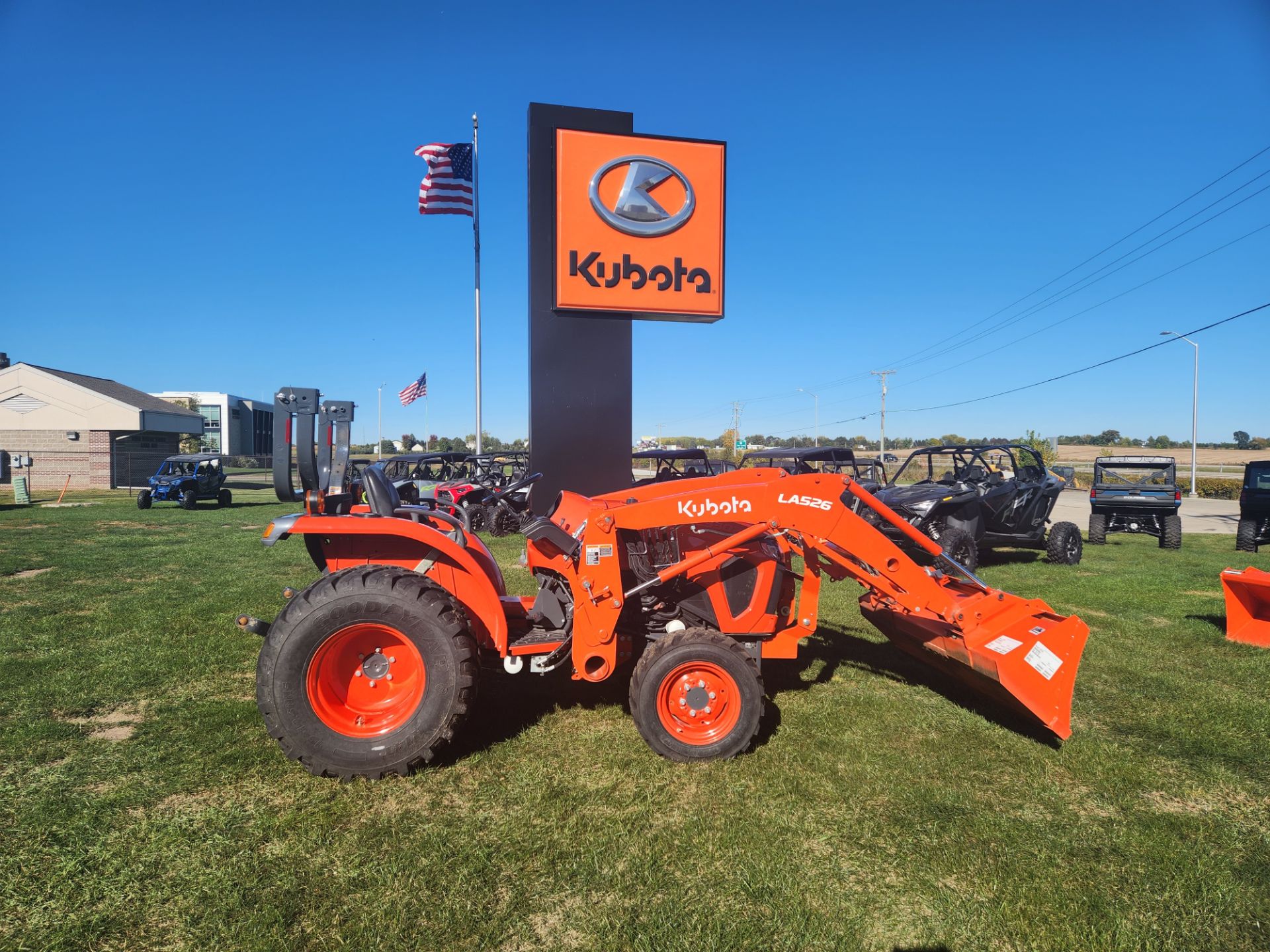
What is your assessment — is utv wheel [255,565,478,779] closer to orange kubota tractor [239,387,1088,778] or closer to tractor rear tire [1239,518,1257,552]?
orange kubota tractor [239,387,1088,778]

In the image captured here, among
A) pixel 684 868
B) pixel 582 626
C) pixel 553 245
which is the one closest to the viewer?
pixel 684 868

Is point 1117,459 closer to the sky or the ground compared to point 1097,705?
closer to the sky

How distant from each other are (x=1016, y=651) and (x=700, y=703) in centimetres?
195

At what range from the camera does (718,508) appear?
438 cm

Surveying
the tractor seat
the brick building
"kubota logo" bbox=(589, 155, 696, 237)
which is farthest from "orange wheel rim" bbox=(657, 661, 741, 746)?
the brick building

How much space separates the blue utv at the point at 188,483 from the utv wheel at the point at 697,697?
2275 centimetres

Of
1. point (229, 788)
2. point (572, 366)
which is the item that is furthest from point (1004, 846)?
point (572, 366)

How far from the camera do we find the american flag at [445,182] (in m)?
17.0

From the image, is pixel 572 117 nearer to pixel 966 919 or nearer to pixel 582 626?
pixel 582 626

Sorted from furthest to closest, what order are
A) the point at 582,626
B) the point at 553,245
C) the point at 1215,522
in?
the point at 1215,522, the point at 553,245, the point at 582,626

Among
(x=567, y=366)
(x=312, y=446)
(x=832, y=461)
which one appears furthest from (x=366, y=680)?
(x=832, y=461)

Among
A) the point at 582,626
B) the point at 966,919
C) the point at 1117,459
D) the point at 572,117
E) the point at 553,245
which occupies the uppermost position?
the point at 572,117

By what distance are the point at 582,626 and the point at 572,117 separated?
717 cm

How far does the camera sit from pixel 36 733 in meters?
4.36
